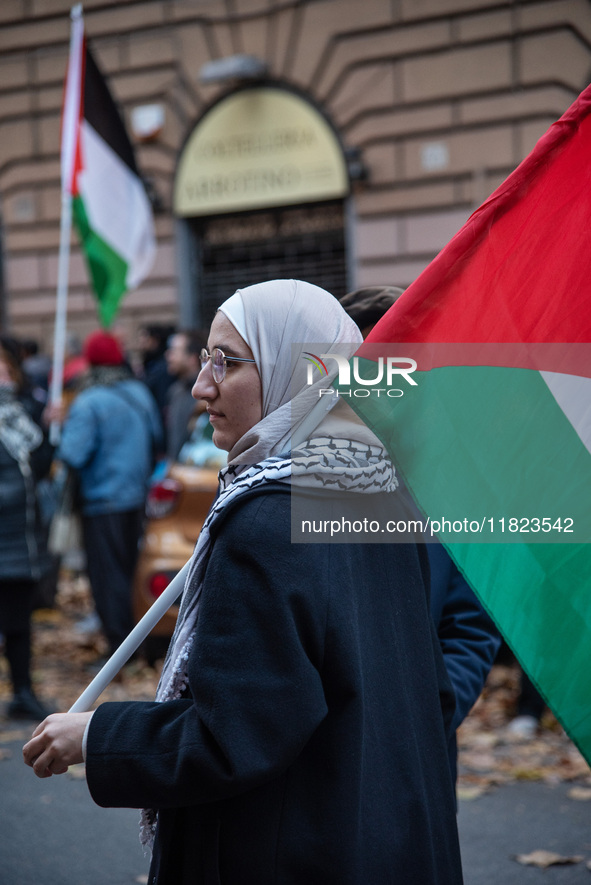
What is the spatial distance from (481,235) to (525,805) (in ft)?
10.7

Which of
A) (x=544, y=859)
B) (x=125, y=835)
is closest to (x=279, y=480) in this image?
(x=544, y=859)

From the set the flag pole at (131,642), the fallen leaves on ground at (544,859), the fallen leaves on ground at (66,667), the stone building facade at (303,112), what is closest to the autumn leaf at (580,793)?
the fallen leaves on ground at (544,859)

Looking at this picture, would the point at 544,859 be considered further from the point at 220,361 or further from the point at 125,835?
the point at 220,361

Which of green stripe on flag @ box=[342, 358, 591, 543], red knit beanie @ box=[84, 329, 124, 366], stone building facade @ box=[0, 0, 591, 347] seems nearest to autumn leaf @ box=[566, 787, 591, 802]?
green stripe on flag @ box=[342, 358, 591, 543]

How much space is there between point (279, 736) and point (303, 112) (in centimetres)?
1118

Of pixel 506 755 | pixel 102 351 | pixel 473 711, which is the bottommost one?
pixel 473 711

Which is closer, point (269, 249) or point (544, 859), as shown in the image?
point (544, 859)

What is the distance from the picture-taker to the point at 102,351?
6727 mm

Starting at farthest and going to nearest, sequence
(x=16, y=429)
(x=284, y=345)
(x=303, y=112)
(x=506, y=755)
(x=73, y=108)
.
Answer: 1. (x=303, y=112)
2. (x=73, y=108)
3. (x=16, y=429)
4. (x=506, y=755)
5. (x=284, y=345)

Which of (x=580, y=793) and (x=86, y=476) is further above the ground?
(x=86, y=476)

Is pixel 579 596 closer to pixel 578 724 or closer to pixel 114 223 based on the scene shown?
pixel 578 724

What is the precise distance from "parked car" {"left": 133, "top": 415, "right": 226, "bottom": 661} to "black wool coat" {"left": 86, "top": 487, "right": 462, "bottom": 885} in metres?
4.17

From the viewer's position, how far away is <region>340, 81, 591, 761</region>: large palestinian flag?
188cm

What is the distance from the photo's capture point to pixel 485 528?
1.89 m
